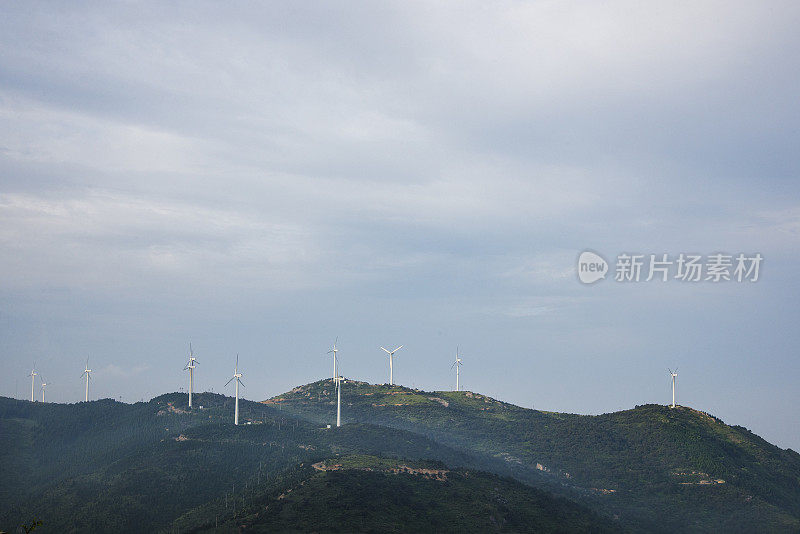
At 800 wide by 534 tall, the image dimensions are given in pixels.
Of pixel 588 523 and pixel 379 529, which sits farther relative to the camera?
pixel 588 523

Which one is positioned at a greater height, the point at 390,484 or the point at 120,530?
the point at 390,484

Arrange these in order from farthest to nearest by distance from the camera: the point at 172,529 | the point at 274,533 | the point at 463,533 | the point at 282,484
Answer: the point at 282,484
the point at 172,529
the point at 463,533
the point at 274,533

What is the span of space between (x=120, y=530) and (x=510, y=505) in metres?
110

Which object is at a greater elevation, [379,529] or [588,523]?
[379,529]

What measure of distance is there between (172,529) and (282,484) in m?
30.8

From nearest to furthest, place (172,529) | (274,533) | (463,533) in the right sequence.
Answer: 1. (274,533)
2. (463,533)
3. (172,529)

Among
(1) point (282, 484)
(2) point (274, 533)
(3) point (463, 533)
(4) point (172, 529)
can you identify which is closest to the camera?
(2) point (274, 533)

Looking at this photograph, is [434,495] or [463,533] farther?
[434,495]

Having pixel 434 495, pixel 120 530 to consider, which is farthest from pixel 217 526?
pixel 434 495

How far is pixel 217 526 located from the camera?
6166 inches

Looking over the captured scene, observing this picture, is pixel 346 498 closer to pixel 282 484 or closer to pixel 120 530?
pixel 282 484

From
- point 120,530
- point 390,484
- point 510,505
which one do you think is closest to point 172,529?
point 120,530

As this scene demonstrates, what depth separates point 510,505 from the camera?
192 meters

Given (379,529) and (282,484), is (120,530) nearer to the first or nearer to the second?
(282,484)
